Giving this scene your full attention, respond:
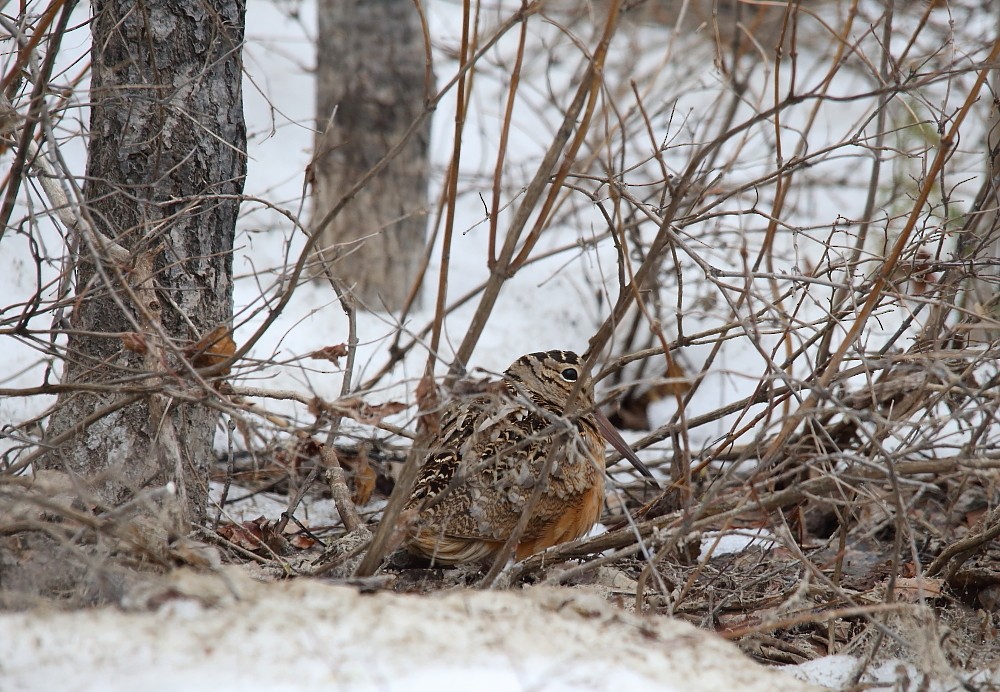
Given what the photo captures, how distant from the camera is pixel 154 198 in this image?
3.21 m

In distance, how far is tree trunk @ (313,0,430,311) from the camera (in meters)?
5.49

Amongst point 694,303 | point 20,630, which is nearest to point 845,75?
point 694,303

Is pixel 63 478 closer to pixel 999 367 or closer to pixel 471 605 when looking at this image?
pixel 471 605

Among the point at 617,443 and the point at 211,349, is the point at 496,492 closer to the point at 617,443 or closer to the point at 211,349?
the point at 617,443

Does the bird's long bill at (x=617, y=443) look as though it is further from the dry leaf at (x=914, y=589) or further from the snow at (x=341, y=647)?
the snow at (x=341, y=647)

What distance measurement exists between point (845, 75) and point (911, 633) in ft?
24.0

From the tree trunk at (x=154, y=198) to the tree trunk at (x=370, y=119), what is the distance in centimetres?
213

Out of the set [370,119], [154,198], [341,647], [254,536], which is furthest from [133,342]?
[370,119]

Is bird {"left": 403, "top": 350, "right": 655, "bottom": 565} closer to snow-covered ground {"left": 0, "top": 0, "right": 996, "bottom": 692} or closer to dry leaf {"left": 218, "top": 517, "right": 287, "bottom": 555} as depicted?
dry leaf {"left": 218, "top": 517, "right": 287, "bottom": 555}

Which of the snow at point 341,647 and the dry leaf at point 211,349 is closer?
the snow at point 341,647

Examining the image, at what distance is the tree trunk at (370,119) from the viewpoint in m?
5.49

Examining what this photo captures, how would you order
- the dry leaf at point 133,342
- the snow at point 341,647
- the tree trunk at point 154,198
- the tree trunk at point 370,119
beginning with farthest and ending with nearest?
1. the tree trunk at point 370,119
2. the tree trunk at point 154,198
3. the dry leaf at point 133,342
4. the snow at point 341,647

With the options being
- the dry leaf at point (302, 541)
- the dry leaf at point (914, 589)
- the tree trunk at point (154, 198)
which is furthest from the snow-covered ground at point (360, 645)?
the dry leaf at point (302, 541)

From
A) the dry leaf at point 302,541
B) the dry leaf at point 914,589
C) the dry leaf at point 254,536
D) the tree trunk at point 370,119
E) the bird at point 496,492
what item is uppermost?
the tree trunk at point 370,119
